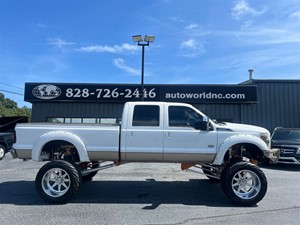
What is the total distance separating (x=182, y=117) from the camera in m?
7.08

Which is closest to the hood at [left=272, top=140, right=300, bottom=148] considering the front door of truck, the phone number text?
the front door of truck

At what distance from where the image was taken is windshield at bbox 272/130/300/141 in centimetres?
1400

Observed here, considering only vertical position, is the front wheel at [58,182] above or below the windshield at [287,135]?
below

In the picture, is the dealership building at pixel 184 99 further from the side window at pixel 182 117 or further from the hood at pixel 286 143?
the side window at pixel 182 117

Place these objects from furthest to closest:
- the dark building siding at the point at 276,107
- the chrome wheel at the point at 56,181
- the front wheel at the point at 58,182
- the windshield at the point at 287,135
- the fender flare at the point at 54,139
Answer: the dark building siding at the point at 276,107 → the windshield at the point at 287,135 → the fender flare at the point at 54,139 → the chrome wheel at the point at 56,181 → the front wheel at the point at 58,182

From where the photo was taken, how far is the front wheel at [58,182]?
6.52 meters

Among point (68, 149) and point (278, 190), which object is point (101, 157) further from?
point (278, 190)

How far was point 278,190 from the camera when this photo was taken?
8117 millimetres

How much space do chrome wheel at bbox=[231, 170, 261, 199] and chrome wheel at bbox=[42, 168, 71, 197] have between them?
366cm

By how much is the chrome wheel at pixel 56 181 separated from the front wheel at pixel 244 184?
3461 mm

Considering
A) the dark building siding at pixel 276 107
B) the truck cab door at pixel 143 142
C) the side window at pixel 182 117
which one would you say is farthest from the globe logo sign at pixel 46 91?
the side window at pixel 182 117

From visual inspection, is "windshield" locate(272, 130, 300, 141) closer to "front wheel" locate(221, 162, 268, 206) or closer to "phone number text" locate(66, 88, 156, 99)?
"front wheel" locate(221, 162, 268, 206)

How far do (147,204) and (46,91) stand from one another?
16365mm

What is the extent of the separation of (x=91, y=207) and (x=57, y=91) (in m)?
15.8
